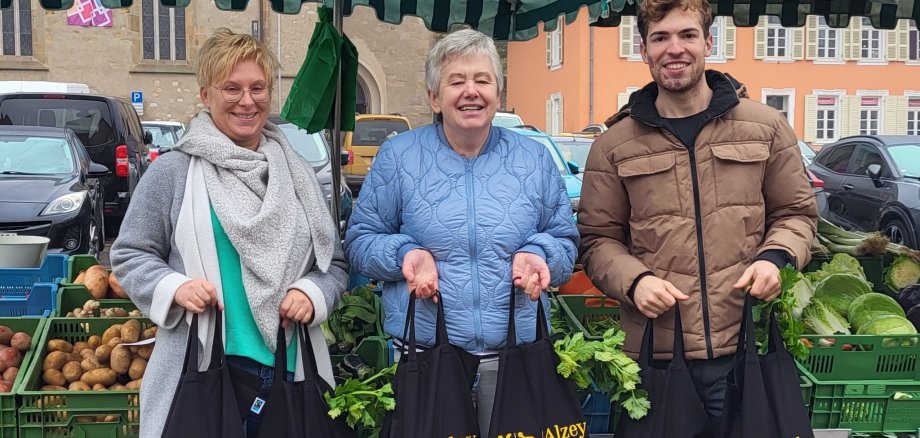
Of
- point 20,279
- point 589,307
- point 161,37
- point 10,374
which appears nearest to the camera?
point 10,374

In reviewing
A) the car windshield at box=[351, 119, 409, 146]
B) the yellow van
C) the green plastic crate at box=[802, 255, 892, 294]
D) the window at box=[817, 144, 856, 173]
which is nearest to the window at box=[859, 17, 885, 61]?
the yellow van

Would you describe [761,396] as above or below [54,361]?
above

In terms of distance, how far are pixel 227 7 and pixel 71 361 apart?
1.94 meters

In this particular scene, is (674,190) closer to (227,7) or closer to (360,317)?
(360,317)

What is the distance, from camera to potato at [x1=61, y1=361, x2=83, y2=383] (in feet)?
11.0

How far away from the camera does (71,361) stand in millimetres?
3432

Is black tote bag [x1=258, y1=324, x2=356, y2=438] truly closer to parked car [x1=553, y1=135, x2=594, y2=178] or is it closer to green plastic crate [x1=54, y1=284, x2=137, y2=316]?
green plastic crate [x1=54, y1=284, x2=137, y2=316]

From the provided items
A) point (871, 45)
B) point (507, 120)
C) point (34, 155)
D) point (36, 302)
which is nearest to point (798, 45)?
point (871, 45)

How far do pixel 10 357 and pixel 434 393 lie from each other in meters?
1.94

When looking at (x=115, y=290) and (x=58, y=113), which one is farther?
(x=58, y=113)

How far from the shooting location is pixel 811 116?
28.8m

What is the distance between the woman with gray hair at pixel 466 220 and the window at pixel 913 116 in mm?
30428

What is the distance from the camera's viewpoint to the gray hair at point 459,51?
252cm

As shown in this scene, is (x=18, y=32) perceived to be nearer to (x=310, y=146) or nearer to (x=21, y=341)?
(x=310, y=146)
